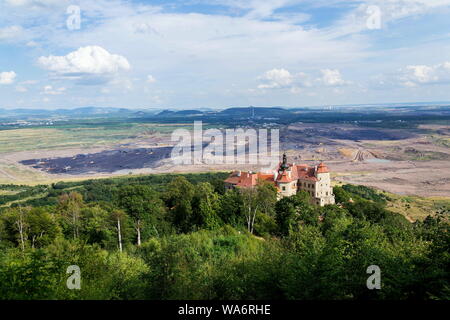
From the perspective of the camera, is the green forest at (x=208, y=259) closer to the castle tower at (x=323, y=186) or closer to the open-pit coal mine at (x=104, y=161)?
the castle tower at (x=323, y=186)

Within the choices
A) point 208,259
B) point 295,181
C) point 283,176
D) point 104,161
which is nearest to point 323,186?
point 295,181

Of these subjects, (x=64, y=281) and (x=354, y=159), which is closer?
(x=64, y=281)

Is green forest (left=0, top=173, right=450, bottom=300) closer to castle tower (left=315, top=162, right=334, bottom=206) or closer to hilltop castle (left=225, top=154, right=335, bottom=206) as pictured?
hilltop castle (left=225, top=154, right=335, bottom=206)

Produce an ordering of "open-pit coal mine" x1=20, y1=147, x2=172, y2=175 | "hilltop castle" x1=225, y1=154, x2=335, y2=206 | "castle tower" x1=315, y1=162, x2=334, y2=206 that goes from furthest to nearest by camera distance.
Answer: "open-pit coal mine" x1=20, y1=147, x2=172, y2=175 < "castle tower" x1=315, y1=162, x2=334, y2=206 < "hilltop castle" x1=225, y1=154, x2=335, y2=206

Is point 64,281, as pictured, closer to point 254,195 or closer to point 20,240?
point 20,240

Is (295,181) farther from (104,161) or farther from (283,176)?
(104,161)

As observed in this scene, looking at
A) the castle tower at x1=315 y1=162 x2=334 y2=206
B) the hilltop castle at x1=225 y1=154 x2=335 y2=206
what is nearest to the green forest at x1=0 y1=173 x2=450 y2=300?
the hilltop castle at x1=225 y1=154 x2=335 y2=206
